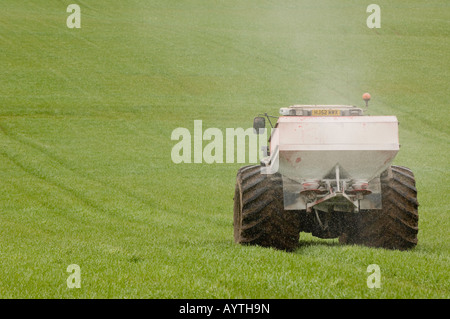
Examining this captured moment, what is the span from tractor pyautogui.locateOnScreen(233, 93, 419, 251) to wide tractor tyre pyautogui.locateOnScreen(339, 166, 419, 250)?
0.02 metres

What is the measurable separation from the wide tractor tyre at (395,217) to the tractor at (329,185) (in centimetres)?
2

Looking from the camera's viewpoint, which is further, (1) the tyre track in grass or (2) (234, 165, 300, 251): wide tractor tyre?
(1) the tyre track in grass

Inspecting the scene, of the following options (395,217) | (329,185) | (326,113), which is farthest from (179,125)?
(329,185)

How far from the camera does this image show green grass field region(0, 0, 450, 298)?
8.85 meters

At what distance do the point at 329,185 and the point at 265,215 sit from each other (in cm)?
121

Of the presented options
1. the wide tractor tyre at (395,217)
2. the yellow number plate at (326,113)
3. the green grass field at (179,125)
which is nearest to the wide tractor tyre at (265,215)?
the green grass field at (179,125)

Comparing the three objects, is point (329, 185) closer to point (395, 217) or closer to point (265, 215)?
point (265, 215)

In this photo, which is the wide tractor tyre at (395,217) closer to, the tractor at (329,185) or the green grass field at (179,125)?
the tractor at (329,185)

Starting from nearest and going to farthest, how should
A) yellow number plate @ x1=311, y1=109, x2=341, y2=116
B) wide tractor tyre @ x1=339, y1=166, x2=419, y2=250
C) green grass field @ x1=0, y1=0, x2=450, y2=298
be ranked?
green grass field @ x1=0, y1=0, x2=450, y2=298 < wide tractor tyre @ x1=339, y1=166, x2=419, y2=250 < yellow number plate @ x1=311, y1=109, x2=341, y2=116

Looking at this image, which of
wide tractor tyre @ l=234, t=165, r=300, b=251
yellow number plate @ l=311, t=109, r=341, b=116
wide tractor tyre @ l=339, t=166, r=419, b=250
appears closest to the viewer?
wide tractor tyre @ l=234, t=165, r=300, b=251

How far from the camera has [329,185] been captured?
10.3m

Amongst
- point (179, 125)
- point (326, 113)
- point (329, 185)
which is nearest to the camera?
point (329, 185)

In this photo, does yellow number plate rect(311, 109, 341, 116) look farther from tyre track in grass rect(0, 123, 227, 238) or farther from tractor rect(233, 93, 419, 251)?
tyre track in grass rect(0, 123, 227, 238)

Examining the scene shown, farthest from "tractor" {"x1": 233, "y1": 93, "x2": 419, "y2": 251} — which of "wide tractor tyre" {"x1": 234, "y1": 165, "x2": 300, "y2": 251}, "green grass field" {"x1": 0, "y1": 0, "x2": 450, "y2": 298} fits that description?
"green grass field" {"x1": 0, "y1": 0, "x2": 450, "y2": 298}
